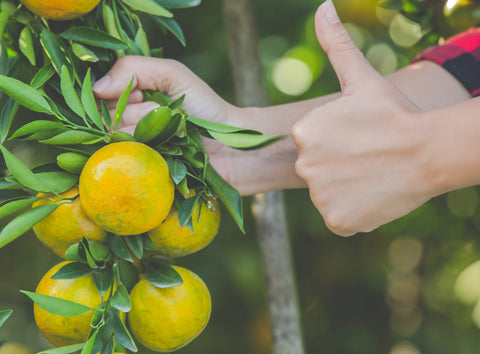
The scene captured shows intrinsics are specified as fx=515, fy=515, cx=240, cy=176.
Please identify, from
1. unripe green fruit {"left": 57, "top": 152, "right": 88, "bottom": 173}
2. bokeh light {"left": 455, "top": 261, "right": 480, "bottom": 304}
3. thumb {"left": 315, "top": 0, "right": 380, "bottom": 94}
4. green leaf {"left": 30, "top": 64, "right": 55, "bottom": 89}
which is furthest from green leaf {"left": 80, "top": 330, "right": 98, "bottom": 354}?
bokeh light {"left": 455, "top": 261, "right": 480, "bottom": 304}

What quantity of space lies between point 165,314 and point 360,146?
335mm

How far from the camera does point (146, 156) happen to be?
627mm

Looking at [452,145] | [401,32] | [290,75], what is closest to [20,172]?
[452,145]

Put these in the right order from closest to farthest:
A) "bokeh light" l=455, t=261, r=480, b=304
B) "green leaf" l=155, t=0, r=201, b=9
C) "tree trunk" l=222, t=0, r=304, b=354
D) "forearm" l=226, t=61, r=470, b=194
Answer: "green leaf" l=155, t=0, r=201, b=9
"forearm" l=226, t=61, r=470, b=194
"tree trunk" l=222, t=0, r=304, b=354
"bokeh light" l=455, t=261, r=480, b=304

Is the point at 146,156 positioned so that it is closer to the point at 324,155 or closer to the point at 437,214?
the point at 324,155

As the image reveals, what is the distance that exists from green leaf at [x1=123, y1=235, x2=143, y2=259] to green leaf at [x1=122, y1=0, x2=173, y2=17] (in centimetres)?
32

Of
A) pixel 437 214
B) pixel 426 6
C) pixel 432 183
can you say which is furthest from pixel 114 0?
pixel 437 214

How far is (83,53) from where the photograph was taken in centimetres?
69

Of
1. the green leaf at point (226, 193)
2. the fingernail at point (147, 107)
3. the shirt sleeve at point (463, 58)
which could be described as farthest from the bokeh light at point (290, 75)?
the green leaf at point (226, 193)

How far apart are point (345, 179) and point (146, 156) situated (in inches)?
10.6

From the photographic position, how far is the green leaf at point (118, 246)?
2.11 ft

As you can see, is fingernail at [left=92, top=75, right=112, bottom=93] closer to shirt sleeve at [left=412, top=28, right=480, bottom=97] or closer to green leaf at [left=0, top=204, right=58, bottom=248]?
green leaf at [left=0, top=204, right=58, bottom=248]

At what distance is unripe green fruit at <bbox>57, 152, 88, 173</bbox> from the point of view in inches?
25.0

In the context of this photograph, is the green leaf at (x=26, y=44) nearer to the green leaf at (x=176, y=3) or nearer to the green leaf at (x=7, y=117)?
the green leaf at (x=7, y=117)
